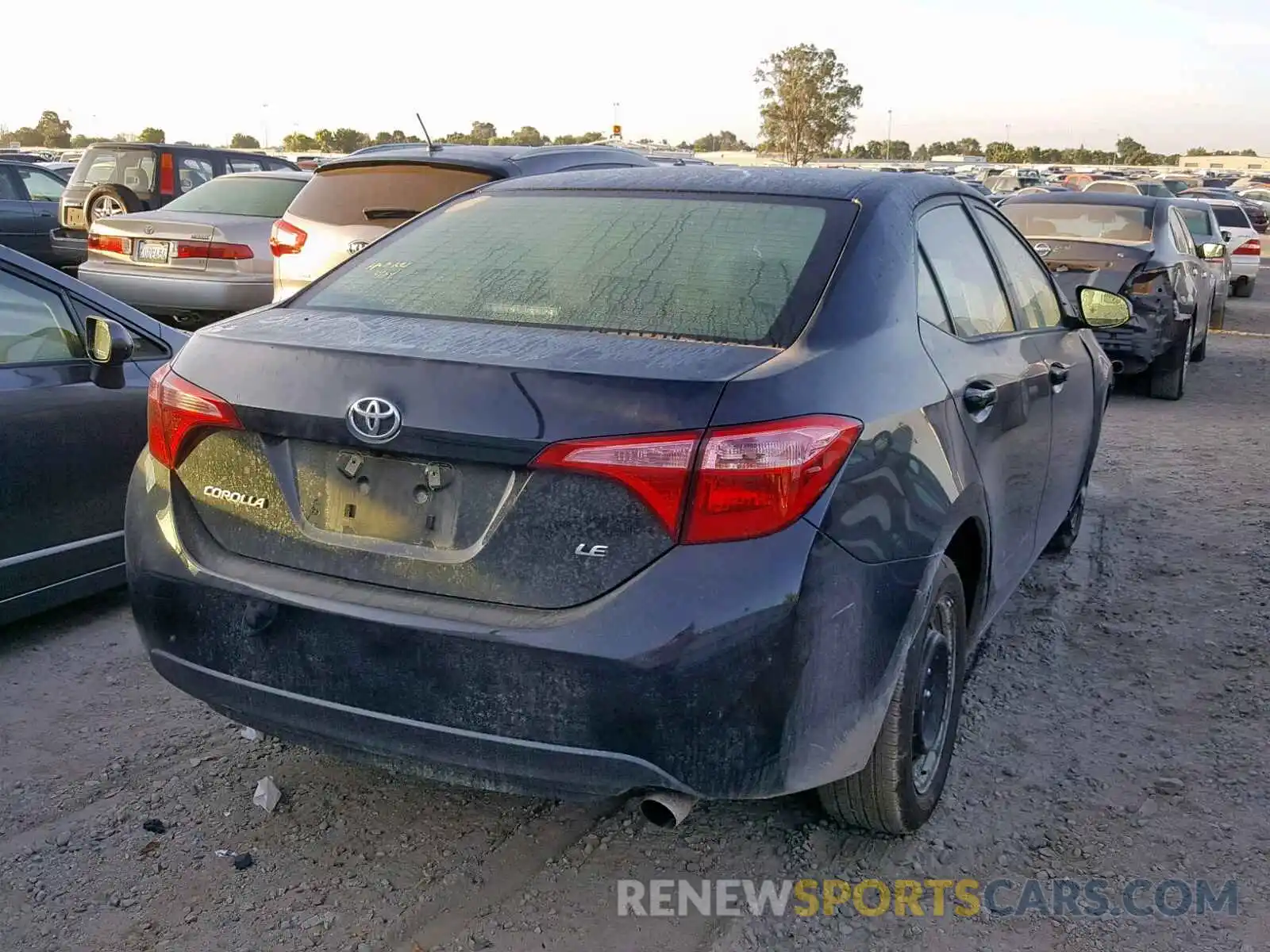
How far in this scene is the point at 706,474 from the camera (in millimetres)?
2406

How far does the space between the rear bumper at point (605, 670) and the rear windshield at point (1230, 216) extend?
21488mm

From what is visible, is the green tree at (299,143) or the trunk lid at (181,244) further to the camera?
the green tree at (299,143)

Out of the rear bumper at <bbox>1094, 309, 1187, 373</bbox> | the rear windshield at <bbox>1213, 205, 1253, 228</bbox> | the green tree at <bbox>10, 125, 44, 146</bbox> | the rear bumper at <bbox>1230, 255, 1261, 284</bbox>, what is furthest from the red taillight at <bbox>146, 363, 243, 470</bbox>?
the green tree at <bbox>10, 125, 44, 146</bbox>

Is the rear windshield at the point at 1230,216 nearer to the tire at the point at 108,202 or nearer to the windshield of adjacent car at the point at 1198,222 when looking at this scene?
the windshield of adjacent car at the point at 1198,222

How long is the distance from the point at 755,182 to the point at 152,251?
313 inches

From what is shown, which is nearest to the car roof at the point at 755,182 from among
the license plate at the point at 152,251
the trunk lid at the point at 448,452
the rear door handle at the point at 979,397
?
the rear door handle at the point at 979,397

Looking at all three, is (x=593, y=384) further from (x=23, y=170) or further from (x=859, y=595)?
(x=23, y=170)

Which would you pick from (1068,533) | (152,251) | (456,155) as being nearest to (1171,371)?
(1068,533)

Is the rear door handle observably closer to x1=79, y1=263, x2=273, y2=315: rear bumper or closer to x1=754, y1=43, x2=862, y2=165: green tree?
x1=79, y1=263, x2=273, y2=315: rear bumper

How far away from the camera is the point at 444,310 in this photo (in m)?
3.05

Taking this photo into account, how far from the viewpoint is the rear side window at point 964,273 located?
3.43m

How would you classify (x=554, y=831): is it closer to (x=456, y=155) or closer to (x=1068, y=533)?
(x=1068, y=533)

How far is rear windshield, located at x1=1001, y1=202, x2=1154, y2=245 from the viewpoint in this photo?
33.3ft

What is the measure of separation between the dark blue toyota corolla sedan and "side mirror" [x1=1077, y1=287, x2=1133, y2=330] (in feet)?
5.94
